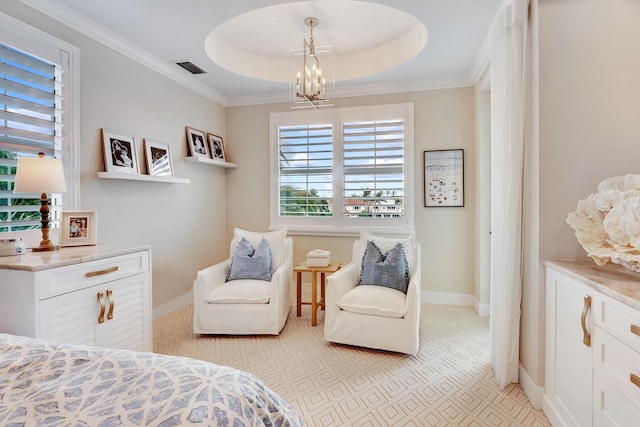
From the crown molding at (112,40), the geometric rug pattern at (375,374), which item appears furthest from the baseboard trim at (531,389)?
→ the crown molding at (112,40)

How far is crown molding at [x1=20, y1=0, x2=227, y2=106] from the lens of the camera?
7.79 feet

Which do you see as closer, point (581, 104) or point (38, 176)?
point (581, 104)

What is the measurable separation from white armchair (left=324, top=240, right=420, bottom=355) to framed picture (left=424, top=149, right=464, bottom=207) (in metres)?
1.29

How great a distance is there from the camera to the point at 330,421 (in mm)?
1867

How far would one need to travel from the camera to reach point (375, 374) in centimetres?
237

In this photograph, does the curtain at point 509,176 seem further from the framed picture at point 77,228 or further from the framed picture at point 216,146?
the framed picture at point 216,146

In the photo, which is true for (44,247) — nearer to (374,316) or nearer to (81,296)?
(81,296)

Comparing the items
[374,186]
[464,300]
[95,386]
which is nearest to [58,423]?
[95,386]

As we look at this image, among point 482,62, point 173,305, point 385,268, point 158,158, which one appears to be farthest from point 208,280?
point 482,62

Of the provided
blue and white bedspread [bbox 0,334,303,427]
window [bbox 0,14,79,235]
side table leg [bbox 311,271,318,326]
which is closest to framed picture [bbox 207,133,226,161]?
window [bbox 0,14,79,235]

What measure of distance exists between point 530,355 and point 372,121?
297cm

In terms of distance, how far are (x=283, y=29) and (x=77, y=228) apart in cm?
257

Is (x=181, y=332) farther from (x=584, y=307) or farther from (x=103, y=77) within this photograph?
(x=584, y=307)

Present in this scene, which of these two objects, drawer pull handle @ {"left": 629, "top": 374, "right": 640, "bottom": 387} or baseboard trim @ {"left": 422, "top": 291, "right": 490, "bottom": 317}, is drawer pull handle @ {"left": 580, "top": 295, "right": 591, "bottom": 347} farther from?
baseboard trim @ {"left": 422, "top": 291, "right": 490, "bottom": 317}
